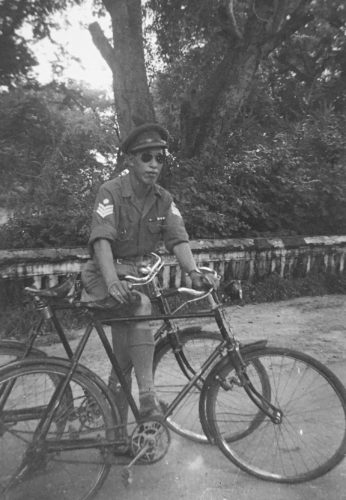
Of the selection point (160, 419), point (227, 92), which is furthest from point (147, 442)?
point (227, 92)

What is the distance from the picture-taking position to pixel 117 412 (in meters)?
2.10

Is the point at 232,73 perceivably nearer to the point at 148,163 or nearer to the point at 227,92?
the point at 227,92

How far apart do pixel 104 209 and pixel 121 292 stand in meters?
0.51

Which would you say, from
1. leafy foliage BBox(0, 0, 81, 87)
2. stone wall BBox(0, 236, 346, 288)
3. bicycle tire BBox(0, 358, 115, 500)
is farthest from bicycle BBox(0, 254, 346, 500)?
leafy foliage BBox(0, 0, 81, 87)

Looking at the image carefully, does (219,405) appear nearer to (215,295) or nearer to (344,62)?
(215,295)

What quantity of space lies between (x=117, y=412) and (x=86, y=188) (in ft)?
14.6

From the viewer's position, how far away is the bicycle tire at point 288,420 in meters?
2.20

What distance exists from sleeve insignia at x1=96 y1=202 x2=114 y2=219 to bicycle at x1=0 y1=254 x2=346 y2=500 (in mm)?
532

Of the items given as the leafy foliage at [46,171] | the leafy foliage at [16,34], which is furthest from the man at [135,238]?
the leafy foliage at [16,34]

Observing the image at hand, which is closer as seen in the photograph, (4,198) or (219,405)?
(219,405)

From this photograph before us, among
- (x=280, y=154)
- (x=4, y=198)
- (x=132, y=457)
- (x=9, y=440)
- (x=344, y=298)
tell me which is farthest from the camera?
(x=4, y=198)

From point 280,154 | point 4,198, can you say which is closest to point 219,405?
point 280,154

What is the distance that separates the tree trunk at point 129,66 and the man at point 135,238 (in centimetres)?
445

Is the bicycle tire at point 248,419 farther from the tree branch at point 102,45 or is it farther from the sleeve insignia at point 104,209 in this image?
the tree branch at point 102,45
